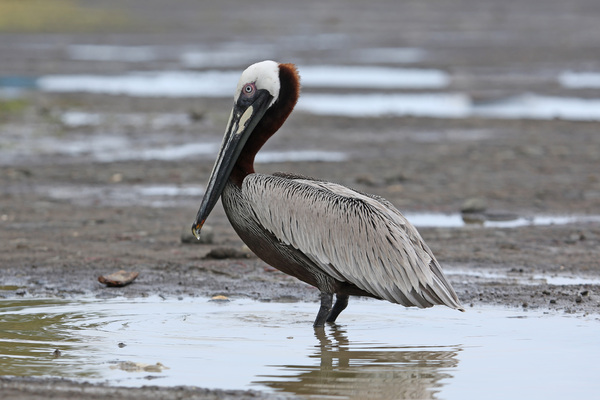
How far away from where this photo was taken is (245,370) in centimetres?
565

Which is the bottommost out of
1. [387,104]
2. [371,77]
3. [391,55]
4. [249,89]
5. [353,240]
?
[387,104]

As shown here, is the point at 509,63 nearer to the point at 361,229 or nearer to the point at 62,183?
the point at 62,183

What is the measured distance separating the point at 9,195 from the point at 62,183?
0.99 metres

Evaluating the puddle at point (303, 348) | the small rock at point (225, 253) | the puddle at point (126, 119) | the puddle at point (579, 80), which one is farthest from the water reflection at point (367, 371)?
the puddle at point (579, 80)

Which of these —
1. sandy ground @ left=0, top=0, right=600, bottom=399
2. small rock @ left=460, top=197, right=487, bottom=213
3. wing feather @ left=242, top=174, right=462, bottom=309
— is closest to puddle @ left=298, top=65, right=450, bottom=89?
sandy ground @ left=0, top=0, right=600, bottom=399

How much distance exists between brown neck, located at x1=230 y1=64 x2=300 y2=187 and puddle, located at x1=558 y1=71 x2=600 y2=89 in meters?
17.5

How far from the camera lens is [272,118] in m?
7.01

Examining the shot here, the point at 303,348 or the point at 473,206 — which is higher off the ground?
the point at 473,206

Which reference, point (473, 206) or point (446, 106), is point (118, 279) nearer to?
point (473, 206)

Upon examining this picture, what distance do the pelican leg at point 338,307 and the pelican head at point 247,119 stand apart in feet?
3.15

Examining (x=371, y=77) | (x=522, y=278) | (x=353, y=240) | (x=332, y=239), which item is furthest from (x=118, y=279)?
(x=371, y=77)

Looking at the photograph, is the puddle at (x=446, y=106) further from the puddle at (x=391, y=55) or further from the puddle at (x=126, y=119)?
the puddle at (x=391, y=55)

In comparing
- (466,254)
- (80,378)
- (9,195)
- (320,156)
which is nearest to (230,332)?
(80,378)

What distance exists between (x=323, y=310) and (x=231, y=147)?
118 centimetres
